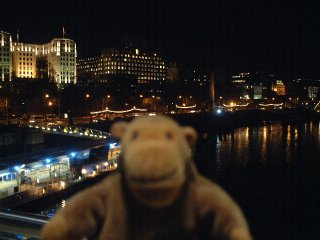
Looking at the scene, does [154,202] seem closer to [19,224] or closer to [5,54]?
[19,224]

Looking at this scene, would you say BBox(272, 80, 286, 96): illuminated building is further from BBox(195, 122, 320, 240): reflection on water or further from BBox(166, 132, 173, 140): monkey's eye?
BBox(166, 132, 173, 140): monkey's eye

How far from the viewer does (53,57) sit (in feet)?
230

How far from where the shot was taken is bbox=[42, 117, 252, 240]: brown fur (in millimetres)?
967


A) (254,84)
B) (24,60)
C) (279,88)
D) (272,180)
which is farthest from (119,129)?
(279,88)

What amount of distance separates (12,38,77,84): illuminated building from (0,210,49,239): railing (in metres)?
66.2

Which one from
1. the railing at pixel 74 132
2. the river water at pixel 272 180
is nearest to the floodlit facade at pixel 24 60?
the river water at pixel 272 180

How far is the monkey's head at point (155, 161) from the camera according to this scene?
95 centimetres

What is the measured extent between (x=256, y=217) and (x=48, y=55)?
63565 millimetres

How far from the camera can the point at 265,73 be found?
10481 centimetres

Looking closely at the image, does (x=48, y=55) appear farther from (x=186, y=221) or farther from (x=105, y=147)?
(x=186, y=221)

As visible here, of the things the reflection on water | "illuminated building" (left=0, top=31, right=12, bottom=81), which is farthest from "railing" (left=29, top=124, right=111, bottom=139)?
"illuminated building" (left=0, top=31, right=12, bottom=81)

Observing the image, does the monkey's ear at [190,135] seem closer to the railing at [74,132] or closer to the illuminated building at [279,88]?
the railing at [74,132]

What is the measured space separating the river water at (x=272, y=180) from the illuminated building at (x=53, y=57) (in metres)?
43.0

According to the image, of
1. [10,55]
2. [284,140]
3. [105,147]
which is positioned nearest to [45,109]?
[105,147]
